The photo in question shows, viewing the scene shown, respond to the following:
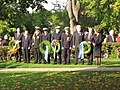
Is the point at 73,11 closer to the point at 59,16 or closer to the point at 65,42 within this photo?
the point at 65,42

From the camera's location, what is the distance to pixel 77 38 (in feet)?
75.8

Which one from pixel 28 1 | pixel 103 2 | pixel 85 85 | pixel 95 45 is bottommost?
pixel 85 85

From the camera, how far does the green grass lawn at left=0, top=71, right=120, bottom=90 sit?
13953 mm

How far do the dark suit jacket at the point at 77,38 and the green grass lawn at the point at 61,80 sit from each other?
14.8 feet

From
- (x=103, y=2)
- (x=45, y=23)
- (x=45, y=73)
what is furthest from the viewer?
(x=45, y=23)

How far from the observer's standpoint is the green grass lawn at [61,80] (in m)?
14.0

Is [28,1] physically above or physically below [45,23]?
below

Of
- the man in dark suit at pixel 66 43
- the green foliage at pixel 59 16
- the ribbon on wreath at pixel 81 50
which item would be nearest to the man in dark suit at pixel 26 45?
the man in dark suit at pixel 66 43

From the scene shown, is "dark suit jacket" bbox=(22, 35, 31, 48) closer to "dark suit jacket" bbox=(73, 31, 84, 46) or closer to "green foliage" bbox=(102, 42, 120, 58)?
"dark suit jacket" bbox=(73, 31, 84, 46)

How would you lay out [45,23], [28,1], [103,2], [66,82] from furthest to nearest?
1. [45,23]
2. [103,2]
3. [28,1]
4. [66,82]

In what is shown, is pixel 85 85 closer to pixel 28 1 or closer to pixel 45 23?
pixel 28 1

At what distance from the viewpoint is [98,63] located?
73.9ft

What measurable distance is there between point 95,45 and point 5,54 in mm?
7790

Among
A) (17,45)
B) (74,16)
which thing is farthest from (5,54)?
(74,16)
